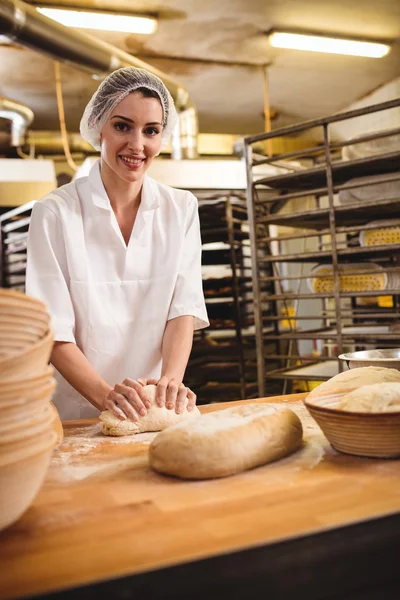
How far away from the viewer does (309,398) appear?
111 cm

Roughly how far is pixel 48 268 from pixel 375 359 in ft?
3.36

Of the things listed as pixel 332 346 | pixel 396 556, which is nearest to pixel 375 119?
pixel 332 346

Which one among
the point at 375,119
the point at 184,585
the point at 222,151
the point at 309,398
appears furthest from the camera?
the point at 222,151

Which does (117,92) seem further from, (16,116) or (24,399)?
(16,116)

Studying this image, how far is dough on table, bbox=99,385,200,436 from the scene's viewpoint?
1304 millimetres

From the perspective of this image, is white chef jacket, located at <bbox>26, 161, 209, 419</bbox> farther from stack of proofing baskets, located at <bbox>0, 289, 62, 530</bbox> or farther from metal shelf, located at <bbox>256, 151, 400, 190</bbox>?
metal shelf, located at <bbox>256, 151, 400, 190</bbox>

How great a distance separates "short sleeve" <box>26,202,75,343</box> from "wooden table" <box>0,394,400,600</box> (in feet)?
2.60

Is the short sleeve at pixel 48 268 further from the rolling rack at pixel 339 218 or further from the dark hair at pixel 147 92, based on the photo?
the rolling rack at pixel 339 218

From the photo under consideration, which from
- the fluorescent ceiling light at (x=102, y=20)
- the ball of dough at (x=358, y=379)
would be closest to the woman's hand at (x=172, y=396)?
the ball of dough at (x=358, y=379)

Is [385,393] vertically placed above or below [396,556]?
above

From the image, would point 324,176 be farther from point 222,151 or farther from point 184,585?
point 222,151

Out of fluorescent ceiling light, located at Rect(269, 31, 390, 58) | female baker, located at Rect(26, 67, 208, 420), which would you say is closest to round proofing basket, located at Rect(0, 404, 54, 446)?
female baker, located at Rect(26, 67, 208, 420)

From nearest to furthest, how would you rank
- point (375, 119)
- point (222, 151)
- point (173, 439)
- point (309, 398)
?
point (173, 439), point (309, 398), point (375, 119), point (222, 151)

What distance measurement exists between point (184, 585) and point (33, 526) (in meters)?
0.28
